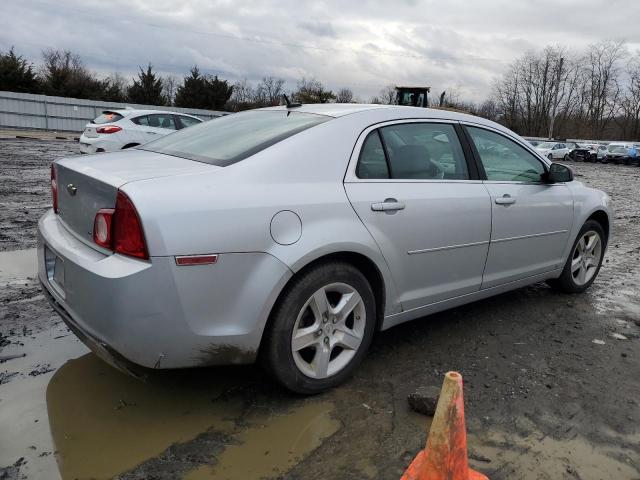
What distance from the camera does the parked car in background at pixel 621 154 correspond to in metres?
37.7

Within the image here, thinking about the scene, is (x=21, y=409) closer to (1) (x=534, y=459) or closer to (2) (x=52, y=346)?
(2) (x=52, y=346)

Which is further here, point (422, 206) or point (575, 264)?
point (575, 264)

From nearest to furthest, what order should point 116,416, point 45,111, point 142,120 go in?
point 116,416 < point 142,120 < point 45,111

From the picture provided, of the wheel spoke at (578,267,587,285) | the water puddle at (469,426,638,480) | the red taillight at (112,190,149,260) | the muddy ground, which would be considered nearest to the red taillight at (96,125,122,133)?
the muddy ground

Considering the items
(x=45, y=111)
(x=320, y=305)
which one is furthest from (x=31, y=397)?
(x=45, y=111)

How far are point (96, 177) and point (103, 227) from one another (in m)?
0.32

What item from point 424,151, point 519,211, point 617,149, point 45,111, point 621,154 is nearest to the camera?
point 424,151

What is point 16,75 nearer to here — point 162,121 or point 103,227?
point 162,121

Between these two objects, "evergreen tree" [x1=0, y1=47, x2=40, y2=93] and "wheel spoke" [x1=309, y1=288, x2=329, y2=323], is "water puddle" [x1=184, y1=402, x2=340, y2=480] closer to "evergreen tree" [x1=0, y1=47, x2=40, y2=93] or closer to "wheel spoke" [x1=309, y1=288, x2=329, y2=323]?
"wheel spoke" [x1=309, y1=288, x2=329, y2=323]

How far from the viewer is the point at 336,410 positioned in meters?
2.87

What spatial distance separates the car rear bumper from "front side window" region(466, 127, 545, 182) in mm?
2059

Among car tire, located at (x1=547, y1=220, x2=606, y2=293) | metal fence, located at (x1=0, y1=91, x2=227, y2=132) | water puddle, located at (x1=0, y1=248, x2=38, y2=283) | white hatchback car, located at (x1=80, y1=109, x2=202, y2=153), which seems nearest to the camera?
water puddle, located at (x1=0, y1=248, x2=38, y2=283)

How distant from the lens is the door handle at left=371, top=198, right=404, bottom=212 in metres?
3.03

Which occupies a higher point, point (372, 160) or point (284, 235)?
point (372, 160)
